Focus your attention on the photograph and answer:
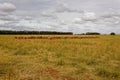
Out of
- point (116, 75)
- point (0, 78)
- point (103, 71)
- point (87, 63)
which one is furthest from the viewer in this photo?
point (87, 63)

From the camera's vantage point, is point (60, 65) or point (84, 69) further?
point (60, 65)

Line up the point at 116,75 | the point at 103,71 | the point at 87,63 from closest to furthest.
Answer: the point at 116,75 < the point at 103,71 < the point at 87,63

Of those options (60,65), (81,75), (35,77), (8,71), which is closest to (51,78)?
(35,77)

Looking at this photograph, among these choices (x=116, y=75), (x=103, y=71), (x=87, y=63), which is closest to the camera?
(x=116, y=75)

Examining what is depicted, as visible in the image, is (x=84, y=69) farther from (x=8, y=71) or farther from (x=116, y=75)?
(x=8, y=71)

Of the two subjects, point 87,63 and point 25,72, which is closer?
point 25,72

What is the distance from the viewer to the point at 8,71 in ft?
36.1

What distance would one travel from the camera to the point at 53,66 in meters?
12.7

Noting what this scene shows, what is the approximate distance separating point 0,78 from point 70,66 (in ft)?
14.2

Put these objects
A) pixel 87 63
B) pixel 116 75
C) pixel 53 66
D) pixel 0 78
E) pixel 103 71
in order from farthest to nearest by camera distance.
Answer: pixel 87 63, pixel 53 66, pixel 103 71, pixel 116 75, pixel 0 78

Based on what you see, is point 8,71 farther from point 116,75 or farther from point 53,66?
point 116,75

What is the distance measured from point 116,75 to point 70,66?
3.03m

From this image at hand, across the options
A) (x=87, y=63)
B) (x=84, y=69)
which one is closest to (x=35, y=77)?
(x=84, y=69)

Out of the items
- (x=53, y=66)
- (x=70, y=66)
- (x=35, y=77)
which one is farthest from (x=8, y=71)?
(x=70, y=66)
